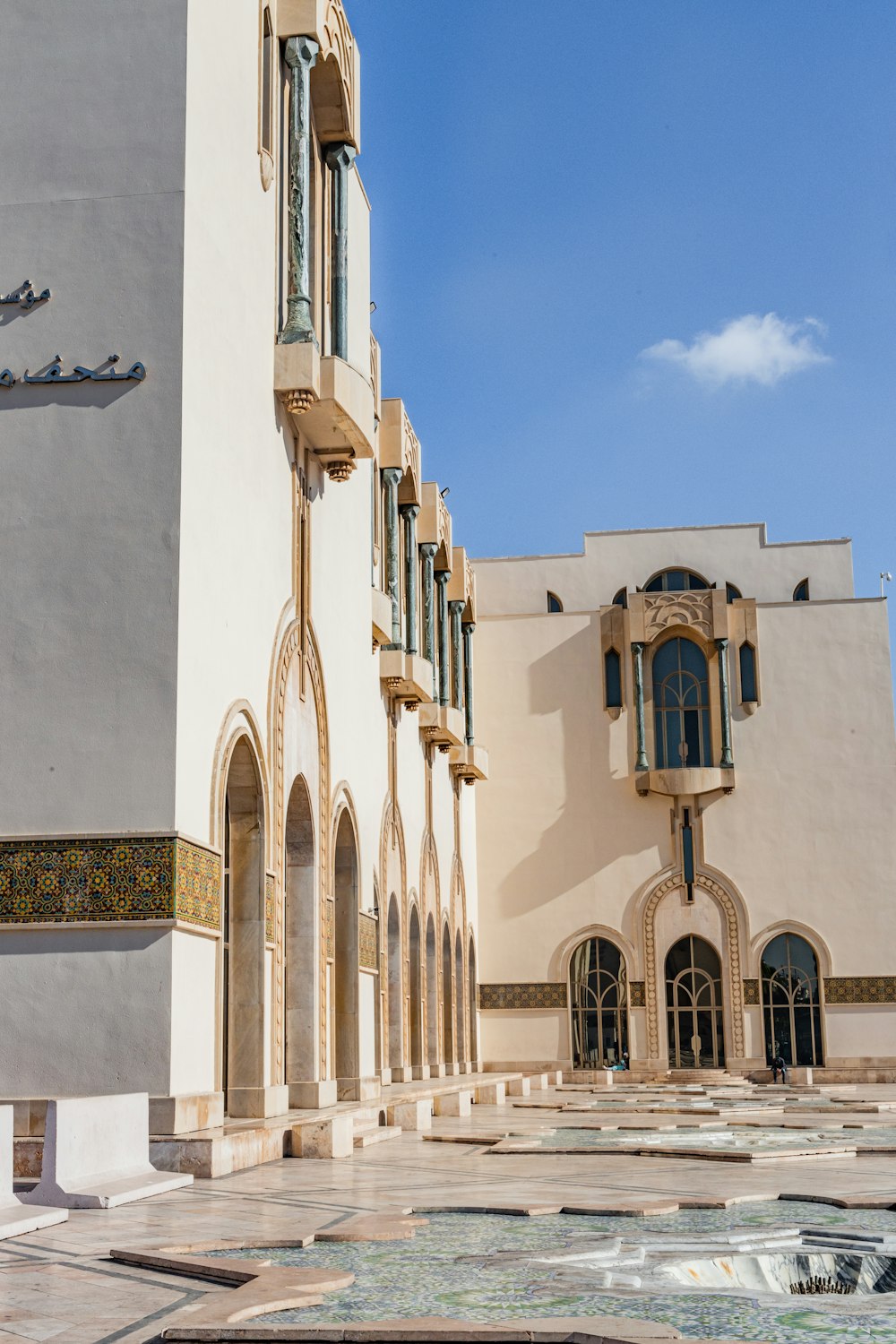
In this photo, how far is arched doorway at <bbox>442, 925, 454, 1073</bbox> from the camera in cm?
2355

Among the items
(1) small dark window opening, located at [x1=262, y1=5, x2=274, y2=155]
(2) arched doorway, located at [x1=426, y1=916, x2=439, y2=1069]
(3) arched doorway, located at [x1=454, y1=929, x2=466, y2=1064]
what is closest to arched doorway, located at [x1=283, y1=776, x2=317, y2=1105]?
(1) small dark window opening, located at [x1=262, y1=5, x2=274, y2=155]

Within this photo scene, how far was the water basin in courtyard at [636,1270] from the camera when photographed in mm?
4262

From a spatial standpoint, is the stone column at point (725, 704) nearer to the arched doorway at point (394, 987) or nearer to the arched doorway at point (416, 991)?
the arched doorway at point (416, 991)

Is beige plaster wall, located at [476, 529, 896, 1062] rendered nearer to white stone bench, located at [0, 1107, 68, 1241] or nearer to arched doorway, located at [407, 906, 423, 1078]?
arched doorway, located at [407, 906, 423, 1078]

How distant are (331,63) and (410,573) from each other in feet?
29.9

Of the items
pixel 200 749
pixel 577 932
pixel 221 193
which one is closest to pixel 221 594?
pixel 200 749

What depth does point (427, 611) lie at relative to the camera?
2305cm

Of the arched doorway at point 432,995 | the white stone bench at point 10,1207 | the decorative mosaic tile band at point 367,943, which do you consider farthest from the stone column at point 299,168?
the arched doorway at point 432,995

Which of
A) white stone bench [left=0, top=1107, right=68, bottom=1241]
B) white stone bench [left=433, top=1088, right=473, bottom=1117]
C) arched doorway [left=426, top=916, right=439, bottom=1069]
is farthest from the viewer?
arched doorway [left=426, top=916, right=439, bottom=1069]

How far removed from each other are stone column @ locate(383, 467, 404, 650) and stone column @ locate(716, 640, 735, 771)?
8.27 meters

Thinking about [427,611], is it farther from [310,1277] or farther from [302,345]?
[310,1277]

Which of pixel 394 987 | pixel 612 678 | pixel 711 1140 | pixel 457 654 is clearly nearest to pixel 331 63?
pixel 711 1140

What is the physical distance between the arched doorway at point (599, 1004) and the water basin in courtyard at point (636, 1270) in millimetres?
19477

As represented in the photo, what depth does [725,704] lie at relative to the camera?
2669 cm
